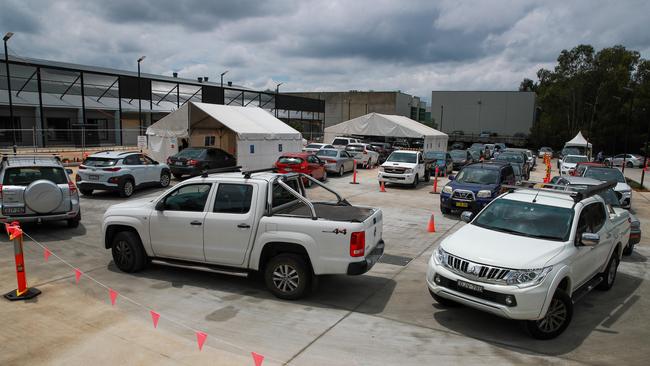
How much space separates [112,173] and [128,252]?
9000mm

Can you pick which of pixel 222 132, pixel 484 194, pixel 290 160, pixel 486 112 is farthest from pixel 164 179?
pixel 486 112

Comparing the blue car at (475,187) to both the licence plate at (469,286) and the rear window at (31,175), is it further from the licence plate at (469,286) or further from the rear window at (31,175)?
the rear window at (31,175)

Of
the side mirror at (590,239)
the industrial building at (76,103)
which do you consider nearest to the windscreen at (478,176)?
the side mirror at (590,239)

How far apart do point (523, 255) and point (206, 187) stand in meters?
4.76

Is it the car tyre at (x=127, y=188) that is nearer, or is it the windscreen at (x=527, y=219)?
the windscreen at (x=527, y=219)

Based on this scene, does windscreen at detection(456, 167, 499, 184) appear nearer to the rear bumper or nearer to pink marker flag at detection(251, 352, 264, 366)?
the rear bumper

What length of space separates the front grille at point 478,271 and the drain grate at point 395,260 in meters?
3.07

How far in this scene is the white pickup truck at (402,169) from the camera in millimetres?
21011

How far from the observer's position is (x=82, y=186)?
15.8 metres

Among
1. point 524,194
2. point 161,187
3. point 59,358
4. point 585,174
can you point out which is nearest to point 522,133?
point 585,174

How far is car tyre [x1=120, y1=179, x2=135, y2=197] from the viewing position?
15992mm

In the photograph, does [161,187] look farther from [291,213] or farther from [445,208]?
[291,213]

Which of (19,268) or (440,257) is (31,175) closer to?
(19,268)

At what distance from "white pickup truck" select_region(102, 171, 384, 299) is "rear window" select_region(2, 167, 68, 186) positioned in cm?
393
